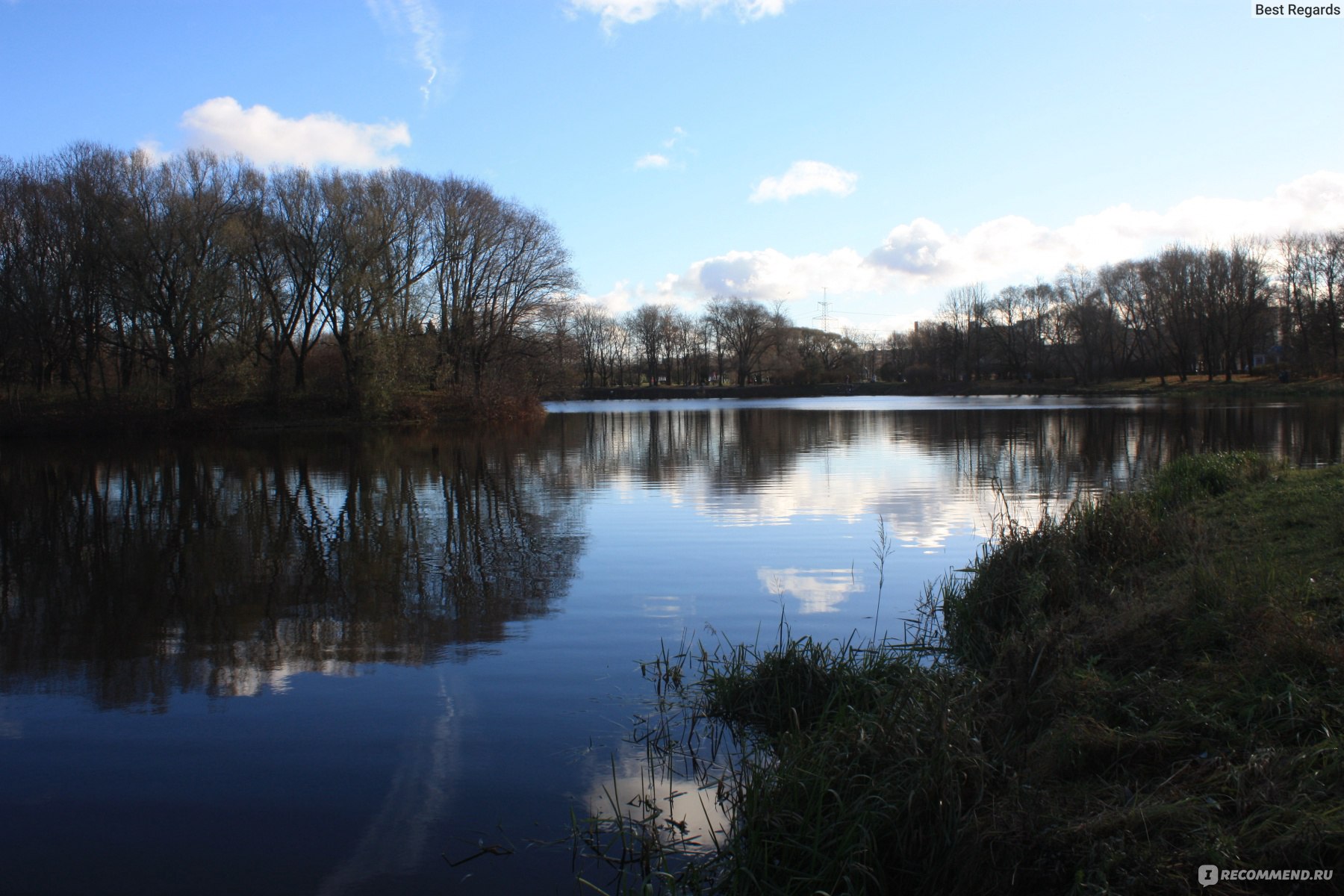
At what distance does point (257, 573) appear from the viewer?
35.9 ft

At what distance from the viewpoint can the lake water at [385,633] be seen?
4672 mm

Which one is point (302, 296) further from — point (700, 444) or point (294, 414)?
point (700, 444)

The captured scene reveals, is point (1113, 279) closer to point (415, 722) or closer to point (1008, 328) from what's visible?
point (1008, 328)

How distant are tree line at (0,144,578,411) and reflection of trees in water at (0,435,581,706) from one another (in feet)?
64.6

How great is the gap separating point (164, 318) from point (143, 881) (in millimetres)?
40783

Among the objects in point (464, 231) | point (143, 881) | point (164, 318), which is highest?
point (464, 231)

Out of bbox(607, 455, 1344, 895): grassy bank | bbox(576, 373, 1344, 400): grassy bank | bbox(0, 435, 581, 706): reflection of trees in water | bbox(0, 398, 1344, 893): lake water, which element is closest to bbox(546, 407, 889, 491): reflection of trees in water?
bbox(0, 398, 1344, 893): lake water

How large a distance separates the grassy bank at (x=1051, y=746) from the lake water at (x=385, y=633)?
0.92 m

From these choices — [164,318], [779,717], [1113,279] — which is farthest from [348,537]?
[1113,279]

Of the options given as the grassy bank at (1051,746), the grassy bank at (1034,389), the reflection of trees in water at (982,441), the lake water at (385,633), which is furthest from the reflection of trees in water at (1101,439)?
the grassy bank at (1034,389)

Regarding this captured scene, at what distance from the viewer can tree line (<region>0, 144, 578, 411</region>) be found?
126ft

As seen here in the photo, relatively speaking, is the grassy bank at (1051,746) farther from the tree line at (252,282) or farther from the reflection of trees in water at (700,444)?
the tree line at (252,282)

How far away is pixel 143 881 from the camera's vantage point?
4273 millimetres

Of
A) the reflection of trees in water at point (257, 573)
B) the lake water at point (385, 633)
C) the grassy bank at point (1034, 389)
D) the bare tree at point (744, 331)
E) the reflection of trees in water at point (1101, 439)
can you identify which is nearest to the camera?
the lake water at point (385, 633)
